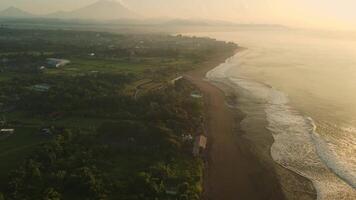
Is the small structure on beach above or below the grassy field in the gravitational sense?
above

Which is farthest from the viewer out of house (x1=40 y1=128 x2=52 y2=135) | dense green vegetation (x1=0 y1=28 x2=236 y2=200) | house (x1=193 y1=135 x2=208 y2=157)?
house (x1=40 y1=128 x2=52 y2=135)

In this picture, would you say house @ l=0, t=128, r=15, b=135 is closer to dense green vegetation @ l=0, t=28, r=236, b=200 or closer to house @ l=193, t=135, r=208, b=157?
dense green vegetation @ l=0, t=28, r=236, b=200

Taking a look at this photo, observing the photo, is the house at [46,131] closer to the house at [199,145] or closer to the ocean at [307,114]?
the house at [199,145]

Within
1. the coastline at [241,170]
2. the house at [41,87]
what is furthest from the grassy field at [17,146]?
the house at [41,87]

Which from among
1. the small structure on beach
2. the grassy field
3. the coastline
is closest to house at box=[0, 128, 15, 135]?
the grassy field

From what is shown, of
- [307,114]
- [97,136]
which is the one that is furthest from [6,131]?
[307,114]

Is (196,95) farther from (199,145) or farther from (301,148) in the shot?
(199,145)
